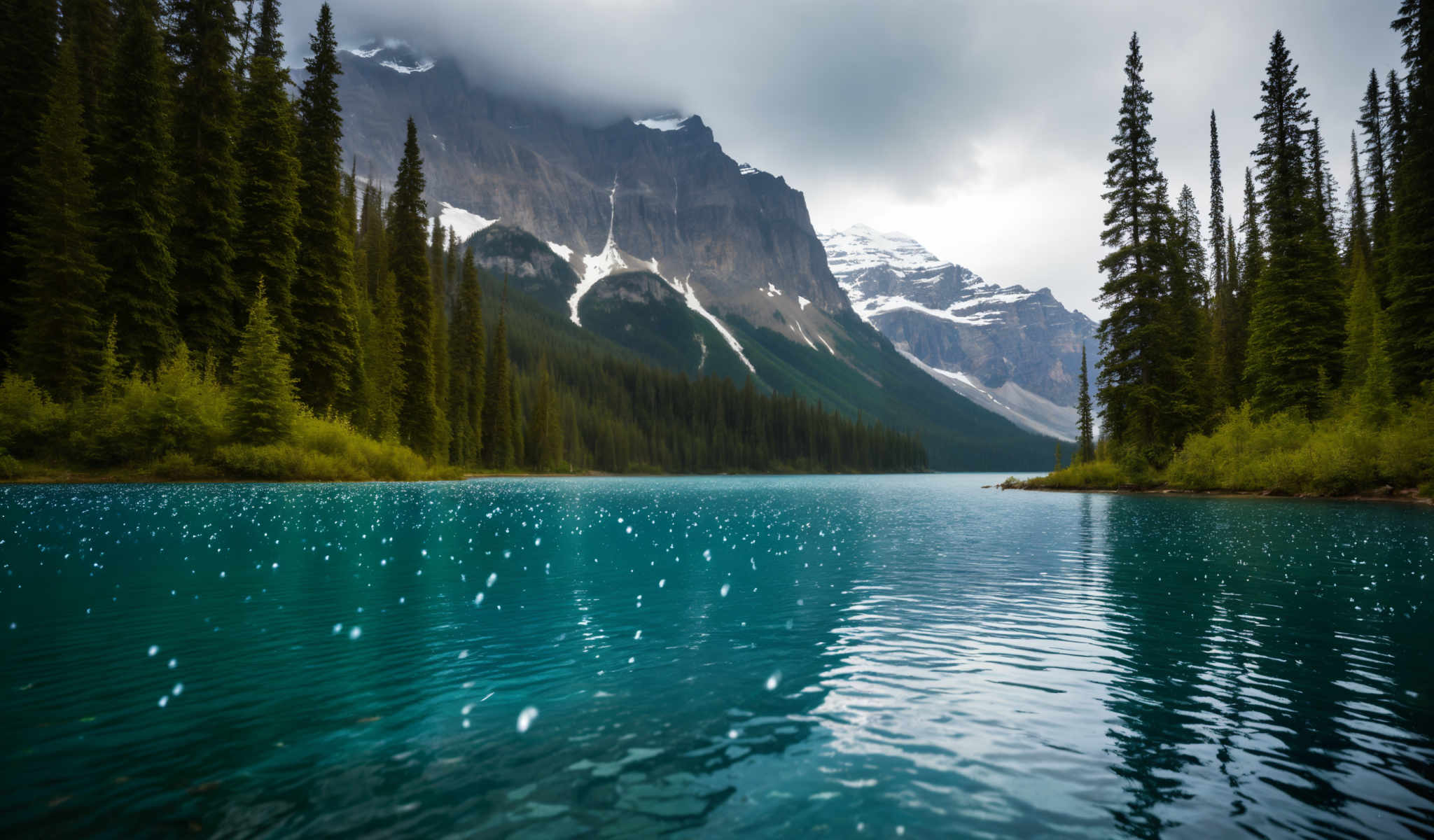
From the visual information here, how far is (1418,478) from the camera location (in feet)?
110

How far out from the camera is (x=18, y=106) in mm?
39719

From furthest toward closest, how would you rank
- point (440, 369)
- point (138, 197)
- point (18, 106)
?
point (440, 369) < point (18, 106) < point (138, 197)

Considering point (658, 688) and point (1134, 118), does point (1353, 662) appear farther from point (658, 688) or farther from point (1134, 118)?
point (1134, 118)

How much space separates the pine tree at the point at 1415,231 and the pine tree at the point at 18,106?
244ft

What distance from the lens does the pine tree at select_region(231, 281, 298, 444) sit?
36750 millimetres

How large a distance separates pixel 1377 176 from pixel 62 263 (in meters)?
90.9

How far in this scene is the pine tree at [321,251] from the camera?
154ft

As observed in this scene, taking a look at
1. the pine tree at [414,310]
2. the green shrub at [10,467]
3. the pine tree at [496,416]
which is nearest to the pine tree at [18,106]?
the green shrub at [10,467]

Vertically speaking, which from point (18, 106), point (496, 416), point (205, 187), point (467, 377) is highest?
point (18, 106)

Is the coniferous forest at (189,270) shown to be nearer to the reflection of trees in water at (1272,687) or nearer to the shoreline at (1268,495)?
the reflection of trees in water at (1272,687)

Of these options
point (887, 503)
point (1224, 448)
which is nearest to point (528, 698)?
point (887, 503)

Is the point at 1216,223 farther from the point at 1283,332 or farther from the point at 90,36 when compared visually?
the point at 90,36

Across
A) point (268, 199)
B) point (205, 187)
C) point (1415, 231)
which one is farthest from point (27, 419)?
point (1415, 231)

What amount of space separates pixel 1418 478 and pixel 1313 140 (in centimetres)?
3768
